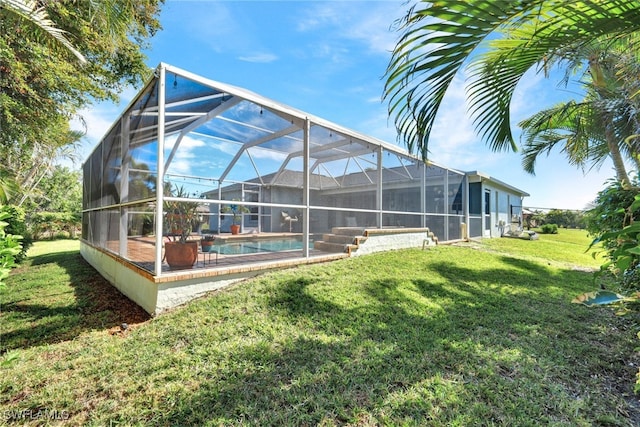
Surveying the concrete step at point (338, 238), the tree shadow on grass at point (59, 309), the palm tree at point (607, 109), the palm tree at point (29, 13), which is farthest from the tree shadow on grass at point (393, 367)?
the palm tree at point (29, 13)

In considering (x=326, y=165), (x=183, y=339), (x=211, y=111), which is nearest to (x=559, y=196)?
→ (x=326, y=165)

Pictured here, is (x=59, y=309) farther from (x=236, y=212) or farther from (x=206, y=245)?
(x=236, y=212)

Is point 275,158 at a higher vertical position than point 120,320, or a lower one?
higher

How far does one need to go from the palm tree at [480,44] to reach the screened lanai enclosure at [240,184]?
105cm

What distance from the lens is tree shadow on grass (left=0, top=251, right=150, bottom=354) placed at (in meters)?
3.76

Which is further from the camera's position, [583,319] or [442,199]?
[442,199]

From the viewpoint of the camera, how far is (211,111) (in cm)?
693

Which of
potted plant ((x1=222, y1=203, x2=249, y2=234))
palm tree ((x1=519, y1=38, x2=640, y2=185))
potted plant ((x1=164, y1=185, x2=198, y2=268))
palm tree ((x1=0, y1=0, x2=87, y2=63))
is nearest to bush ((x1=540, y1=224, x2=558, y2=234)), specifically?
palm tree ((x1=519, y1=38, x2=640, y2=185))

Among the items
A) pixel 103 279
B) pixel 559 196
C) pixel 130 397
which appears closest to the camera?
pixel 130 397

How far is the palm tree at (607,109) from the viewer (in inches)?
97.4

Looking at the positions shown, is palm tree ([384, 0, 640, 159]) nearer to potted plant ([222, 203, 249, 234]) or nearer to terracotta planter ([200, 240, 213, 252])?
terracotta planter ([200, 240, 213, 252])

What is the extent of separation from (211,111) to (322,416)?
22.5ft

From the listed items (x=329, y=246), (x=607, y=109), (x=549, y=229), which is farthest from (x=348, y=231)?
(x=549, y=229)

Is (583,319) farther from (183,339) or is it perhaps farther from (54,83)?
(54,83)
